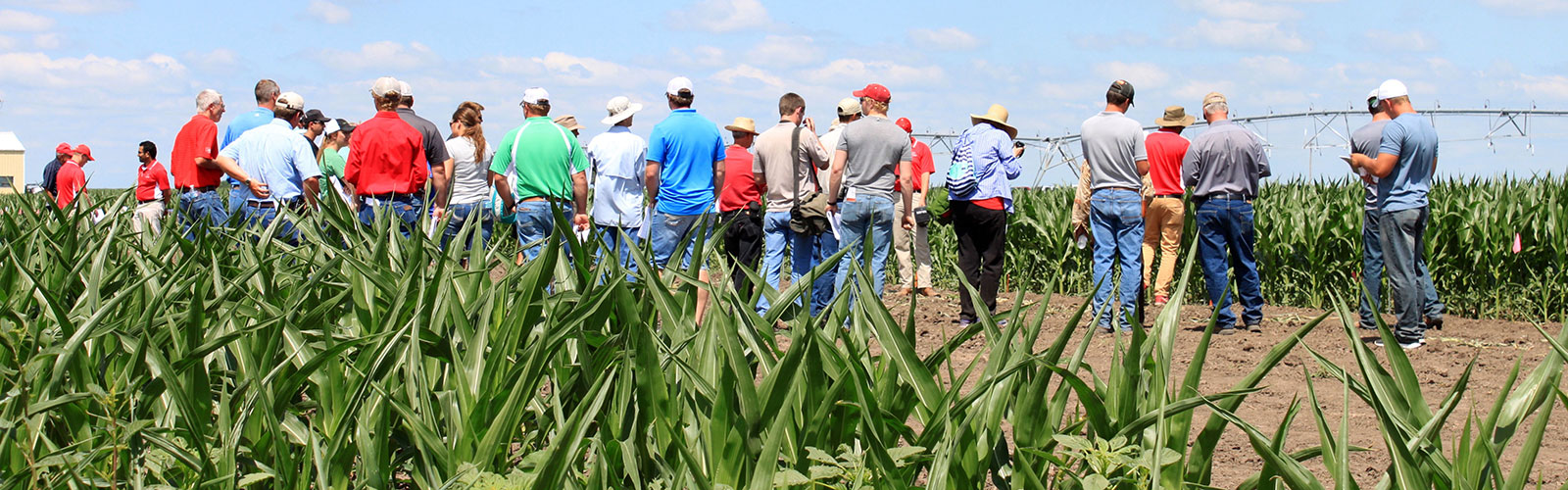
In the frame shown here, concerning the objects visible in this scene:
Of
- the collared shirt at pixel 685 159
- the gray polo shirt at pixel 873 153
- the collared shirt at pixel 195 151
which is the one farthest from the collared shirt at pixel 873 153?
the collared shirt at pixel 195 151

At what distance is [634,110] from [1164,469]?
248 inches

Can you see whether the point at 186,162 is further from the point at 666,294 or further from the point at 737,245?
the point at 666,294

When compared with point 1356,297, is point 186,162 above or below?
above

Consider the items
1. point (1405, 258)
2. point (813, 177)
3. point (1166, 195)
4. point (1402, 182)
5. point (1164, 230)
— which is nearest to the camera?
point (1402, 182)

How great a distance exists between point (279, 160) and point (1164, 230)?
19.7 ft

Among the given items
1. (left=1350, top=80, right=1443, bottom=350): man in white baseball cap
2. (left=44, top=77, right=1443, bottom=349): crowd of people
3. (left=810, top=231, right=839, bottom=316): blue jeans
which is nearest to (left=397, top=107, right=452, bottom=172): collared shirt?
(left=44, top=77, right=1443, bottom=349): crowd of people

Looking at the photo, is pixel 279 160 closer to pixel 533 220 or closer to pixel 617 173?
pixel 533 220

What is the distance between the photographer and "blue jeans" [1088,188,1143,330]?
25.9ft

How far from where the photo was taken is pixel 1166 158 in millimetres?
8516

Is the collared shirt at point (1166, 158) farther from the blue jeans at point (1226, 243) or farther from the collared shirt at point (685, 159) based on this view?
the collared shirt at point (685, 159)

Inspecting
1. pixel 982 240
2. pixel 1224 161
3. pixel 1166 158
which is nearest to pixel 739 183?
pixel 982 240

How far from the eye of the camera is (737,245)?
9992mm

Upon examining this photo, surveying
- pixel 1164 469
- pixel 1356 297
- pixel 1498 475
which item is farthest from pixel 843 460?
pixel 1356 297

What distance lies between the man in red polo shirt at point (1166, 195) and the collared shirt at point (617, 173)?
3328 mm
